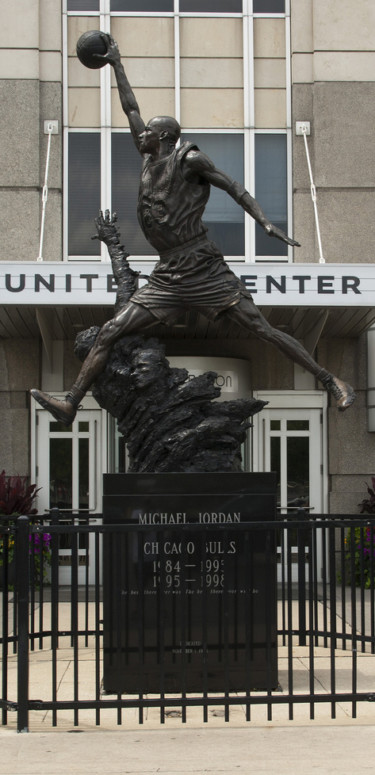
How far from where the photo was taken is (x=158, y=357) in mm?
7879

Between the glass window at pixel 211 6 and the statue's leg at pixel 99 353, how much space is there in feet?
30.0

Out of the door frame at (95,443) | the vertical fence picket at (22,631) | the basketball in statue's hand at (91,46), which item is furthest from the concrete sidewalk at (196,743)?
the door frame at (95,443)

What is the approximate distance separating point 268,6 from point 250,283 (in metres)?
5.46

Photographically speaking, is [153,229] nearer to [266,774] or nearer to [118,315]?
[118,315]

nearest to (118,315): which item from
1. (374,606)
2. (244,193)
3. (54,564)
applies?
(244,193)

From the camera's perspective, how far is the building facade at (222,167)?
48.4ft

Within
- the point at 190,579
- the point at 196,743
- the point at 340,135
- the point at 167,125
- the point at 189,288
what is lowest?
the point at 196,743

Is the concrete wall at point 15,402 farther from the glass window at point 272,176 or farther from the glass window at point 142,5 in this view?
the glass window at point 142,5

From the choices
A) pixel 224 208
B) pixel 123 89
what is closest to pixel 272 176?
pixel 224 208

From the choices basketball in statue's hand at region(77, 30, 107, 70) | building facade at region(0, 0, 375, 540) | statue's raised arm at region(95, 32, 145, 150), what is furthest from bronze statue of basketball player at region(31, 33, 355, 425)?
building facade at region(0, 0, 375, 540)

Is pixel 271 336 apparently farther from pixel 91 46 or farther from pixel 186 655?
pixel 91 46

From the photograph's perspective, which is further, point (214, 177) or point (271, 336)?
point (271, 336)

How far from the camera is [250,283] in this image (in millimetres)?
12664

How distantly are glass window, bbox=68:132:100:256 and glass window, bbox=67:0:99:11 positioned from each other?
2.01 m
